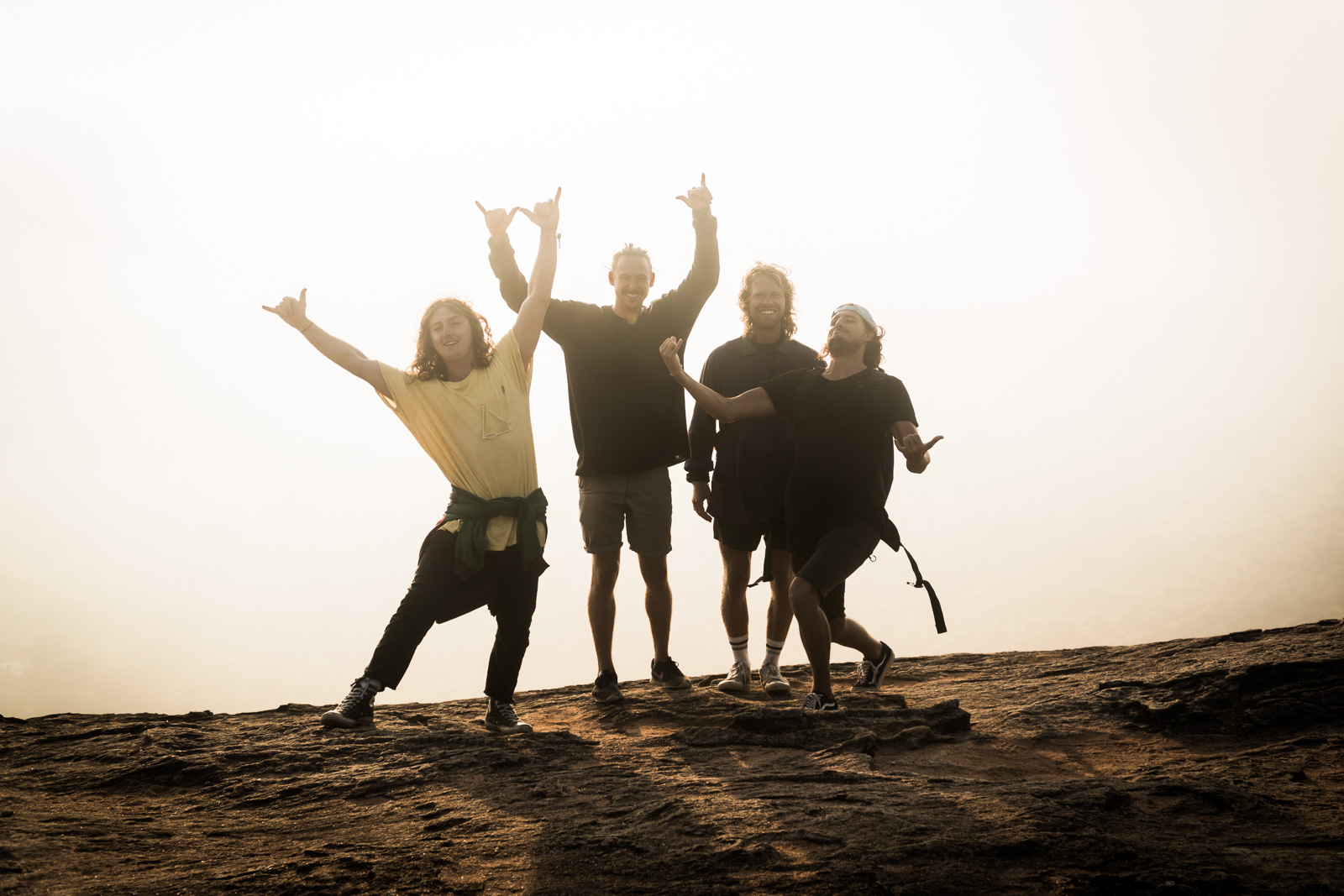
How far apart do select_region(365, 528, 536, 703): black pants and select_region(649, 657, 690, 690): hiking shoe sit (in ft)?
4.58

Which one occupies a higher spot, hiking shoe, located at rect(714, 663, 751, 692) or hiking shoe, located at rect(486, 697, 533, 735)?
hiking shoe, located at rect(714, 663, 751, 692)

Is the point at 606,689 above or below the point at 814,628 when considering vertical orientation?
below

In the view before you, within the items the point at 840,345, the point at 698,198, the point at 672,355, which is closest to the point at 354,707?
the point at 672,355

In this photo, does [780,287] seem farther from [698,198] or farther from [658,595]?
[658,595]

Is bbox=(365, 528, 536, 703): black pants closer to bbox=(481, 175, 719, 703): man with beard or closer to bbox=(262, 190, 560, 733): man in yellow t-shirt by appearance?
bbox=(262, 190, 560, 733): man in yellow t-shirt

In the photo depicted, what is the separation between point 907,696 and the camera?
580cm

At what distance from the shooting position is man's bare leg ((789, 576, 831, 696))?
4.72 meters

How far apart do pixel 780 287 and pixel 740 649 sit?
2382 millimetres

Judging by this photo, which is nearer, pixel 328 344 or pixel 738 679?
pixel 328 344

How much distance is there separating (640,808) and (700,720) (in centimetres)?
186

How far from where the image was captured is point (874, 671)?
573cm

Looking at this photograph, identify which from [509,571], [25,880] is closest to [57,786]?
[25,880]

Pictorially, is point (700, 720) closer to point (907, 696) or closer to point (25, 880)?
point (907, 696)

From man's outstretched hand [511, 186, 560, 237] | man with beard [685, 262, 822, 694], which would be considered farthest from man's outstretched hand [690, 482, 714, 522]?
man's outstretched hand [511, 186, 560, 237]
